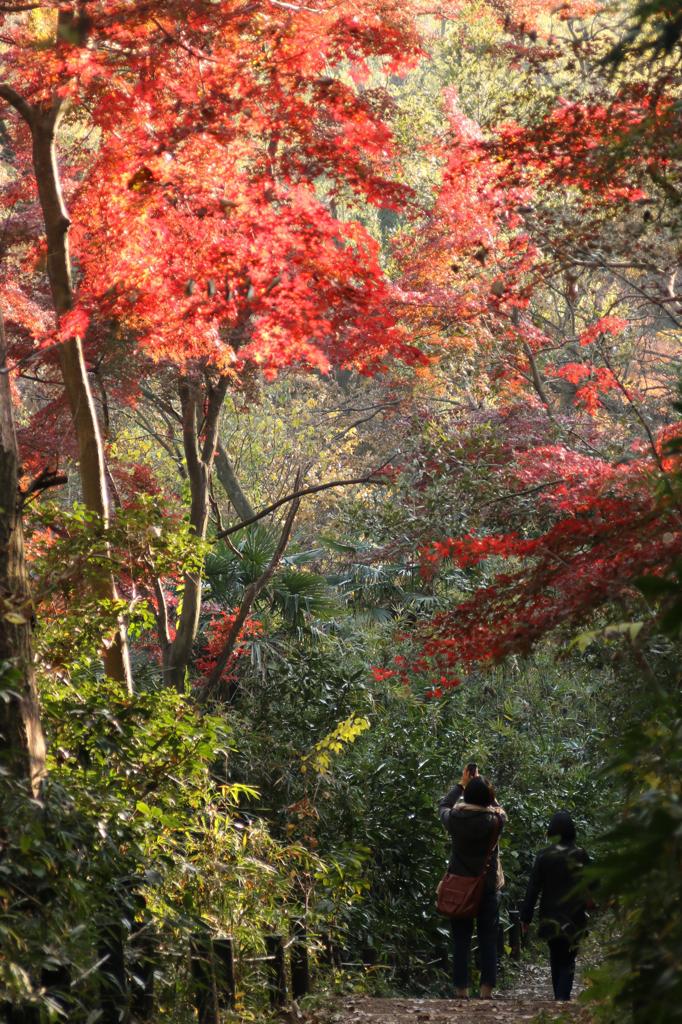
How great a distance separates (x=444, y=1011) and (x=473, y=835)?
3.17 ft

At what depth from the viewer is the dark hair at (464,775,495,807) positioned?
21.4 feet

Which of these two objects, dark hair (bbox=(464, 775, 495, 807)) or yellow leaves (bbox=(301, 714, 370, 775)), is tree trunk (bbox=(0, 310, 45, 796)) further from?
dark hair (bbox=(464, 775, 495, 807))

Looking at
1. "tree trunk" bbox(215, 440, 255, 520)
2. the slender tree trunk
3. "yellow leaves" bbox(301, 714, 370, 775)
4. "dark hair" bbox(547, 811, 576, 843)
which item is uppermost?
"tree trunk" bbox(215, 440, 255, 520)

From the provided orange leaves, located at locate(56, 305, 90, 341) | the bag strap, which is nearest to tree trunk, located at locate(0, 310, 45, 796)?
orange leaves, located at locate(56, 305, 90, 341)

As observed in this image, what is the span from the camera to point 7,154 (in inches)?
552

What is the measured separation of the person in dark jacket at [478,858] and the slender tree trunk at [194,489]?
246cm

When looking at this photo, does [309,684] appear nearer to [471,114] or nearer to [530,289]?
[530,289]

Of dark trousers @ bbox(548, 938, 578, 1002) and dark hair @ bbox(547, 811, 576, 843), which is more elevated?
dark hair @ bbox(547, 811, 576, 843)

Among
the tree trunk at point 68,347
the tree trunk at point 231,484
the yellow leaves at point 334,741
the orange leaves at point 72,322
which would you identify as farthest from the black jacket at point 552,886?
the tree trunk at point 231,484

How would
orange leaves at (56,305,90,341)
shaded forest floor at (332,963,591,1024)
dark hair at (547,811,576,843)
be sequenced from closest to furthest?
shaded forest floor at (332,963,591,1024), dark hair at (547,811,576,843), orange leaves at (56,305,90,341)

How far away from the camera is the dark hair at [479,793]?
257 inches

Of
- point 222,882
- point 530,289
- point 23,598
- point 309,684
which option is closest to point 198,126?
point 530,289

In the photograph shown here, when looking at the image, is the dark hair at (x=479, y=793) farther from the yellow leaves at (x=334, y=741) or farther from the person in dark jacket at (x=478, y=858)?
the yellow leaves at (x=334, y=741)

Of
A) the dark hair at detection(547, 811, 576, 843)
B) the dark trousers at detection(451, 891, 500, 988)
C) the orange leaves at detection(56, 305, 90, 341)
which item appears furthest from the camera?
the dark trousers at detection(451, 891, 500, 988)
